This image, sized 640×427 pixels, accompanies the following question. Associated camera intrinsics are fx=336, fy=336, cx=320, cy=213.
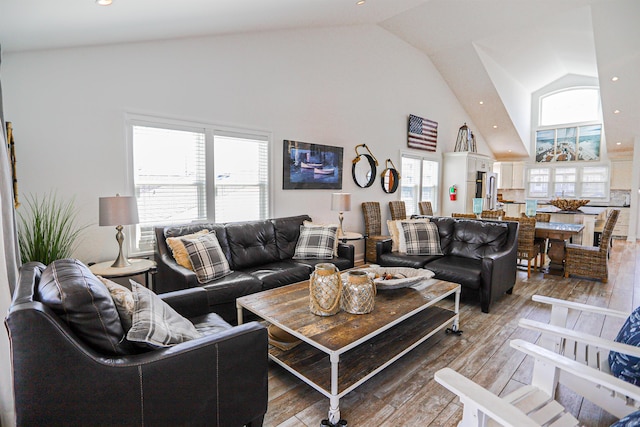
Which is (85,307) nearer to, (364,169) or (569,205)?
(364,169)

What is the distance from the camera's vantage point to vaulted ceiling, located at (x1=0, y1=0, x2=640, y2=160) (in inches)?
102

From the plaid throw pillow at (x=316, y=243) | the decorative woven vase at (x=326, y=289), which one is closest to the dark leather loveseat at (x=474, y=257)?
the plaid throw pillow at (x=316, y=243)

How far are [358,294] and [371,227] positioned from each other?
375cm

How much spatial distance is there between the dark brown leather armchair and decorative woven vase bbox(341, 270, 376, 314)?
0.76m

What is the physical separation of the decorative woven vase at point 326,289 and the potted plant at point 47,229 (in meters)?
2.24

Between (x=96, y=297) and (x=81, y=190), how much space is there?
2308 mm

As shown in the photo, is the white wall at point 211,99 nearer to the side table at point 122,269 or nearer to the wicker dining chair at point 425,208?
the side table at point 122,269

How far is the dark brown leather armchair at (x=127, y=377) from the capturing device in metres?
1.23

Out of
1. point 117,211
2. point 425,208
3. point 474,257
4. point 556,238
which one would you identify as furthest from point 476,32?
point 117,211

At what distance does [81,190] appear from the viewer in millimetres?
3186

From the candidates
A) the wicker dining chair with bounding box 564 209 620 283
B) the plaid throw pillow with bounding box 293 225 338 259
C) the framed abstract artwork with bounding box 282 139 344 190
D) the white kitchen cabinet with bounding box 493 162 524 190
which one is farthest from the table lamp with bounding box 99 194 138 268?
the white kitchen cabinet with bounding box 493 162 524 190

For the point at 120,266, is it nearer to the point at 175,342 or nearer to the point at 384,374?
the point at 175,342

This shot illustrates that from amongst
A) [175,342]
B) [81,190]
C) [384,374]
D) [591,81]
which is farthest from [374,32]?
[591,81]

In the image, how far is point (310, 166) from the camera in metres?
5.04
